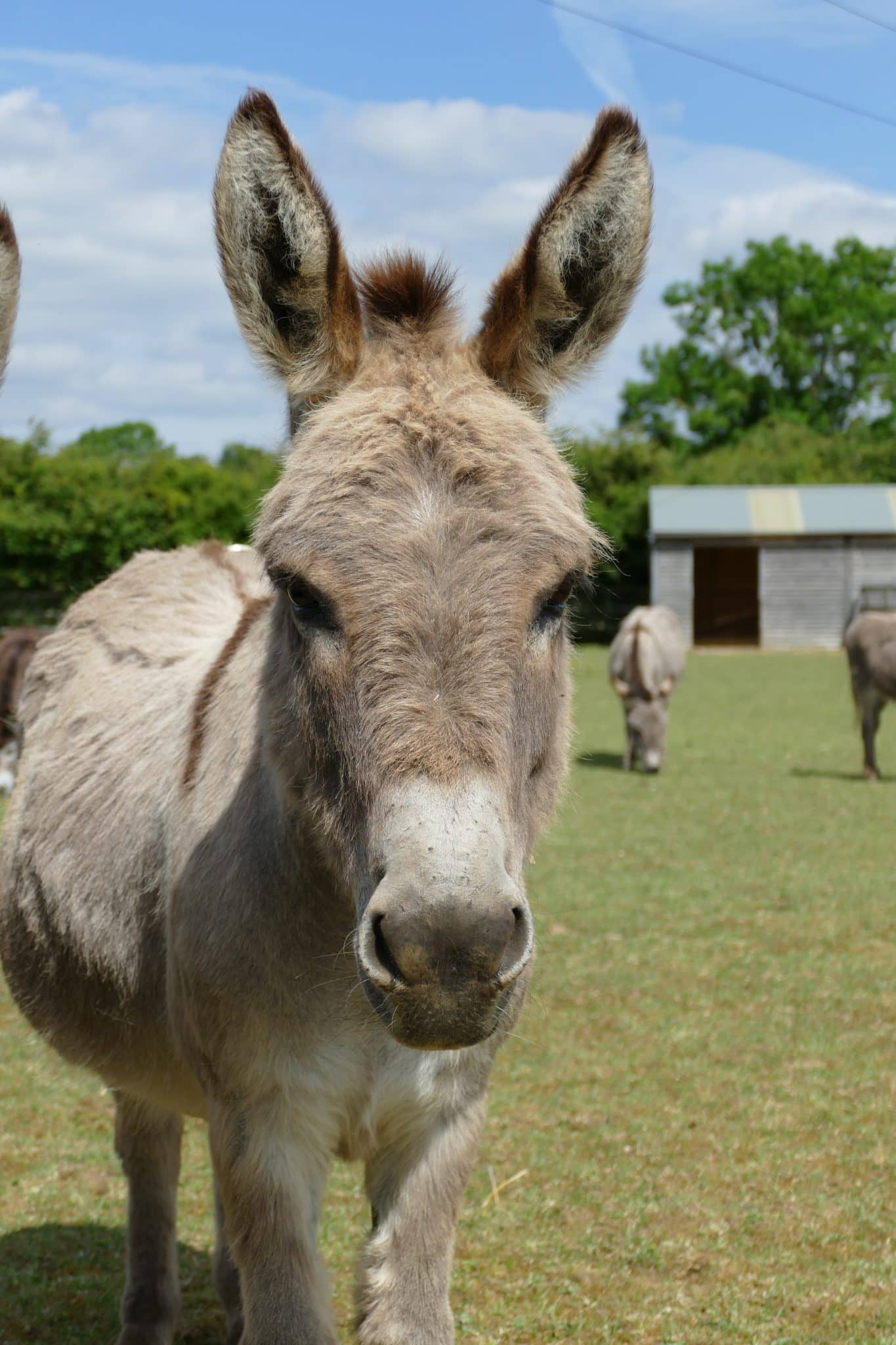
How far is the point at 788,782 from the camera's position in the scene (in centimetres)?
1537

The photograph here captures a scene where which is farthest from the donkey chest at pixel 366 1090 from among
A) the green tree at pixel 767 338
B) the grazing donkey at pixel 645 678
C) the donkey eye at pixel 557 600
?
the green tree at pixel 767 338

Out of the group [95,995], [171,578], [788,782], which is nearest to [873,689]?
[788,782]

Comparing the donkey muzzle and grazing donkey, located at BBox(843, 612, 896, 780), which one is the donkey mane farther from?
grazing donkey, located at BBox(843, 612, 896, 780)

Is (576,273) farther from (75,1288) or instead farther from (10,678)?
(10,678)

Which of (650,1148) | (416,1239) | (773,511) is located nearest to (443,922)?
(416,1239)

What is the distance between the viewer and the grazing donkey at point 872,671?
52.3 ft

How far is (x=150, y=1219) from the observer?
3975 mm

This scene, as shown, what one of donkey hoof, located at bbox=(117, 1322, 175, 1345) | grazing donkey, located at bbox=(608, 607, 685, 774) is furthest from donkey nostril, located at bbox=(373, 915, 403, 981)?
grazing donkey, located at bbox=(608, 607, 685, 774)

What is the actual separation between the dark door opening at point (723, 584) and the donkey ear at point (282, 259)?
48.4 meters

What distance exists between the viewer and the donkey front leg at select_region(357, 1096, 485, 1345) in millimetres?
2832

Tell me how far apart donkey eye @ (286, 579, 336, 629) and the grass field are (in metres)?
1.05

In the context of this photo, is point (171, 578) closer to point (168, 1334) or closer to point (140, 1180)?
point (140, 1180)

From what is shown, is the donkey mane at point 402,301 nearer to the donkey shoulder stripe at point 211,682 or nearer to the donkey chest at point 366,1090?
the donkey shoulder stripe at point 211,682

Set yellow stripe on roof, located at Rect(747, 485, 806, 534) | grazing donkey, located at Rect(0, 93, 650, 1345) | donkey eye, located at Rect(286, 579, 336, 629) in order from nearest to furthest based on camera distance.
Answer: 1. grazing donkey, located at Rect(0, 93, 650, 1345)
2. donkey eye, located at Rect(286, 579, 336, 629)
3. yellow stripe on roof, located at Rect(747, 485, 806, 534)
